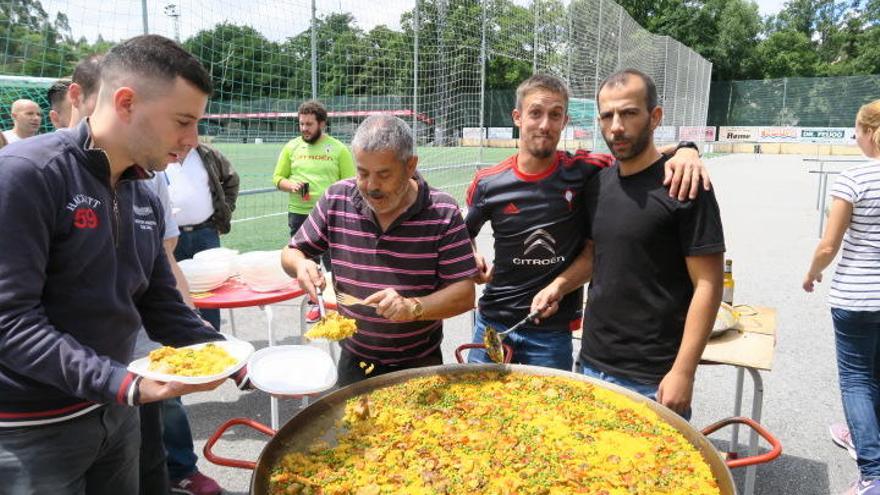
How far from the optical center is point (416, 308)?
244 centimetres

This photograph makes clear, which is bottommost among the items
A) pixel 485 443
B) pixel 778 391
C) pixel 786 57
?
pixel 778 391

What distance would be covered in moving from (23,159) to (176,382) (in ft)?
2.59

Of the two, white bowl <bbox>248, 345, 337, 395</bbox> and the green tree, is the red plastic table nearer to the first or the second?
white bowl <bbox>248, 345, 337, 395</bbox>

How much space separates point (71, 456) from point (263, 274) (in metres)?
2.20

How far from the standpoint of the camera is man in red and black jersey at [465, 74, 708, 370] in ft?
10.1

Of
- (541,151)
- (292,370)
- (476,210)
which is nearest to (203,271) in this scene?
(292,370)

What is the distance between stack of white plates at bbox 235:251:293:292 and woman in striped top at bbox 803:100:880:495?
376 cm

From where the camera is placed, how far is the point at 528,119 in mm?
3115

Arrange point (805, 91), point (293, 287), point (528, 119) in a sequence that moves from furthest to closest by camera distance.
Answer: point (805, 91) < point (293, 287) < point (528, 119)

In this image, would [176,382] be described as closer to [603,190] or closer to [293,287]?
Result: [603,190]

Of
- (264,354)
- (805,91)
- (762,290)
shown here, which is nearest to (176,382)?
(264,354)

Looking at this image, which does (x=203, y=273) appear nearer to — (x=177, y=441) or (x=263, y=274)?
(x=263, y=274)

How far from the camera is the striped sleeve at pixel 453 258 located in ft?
8.82

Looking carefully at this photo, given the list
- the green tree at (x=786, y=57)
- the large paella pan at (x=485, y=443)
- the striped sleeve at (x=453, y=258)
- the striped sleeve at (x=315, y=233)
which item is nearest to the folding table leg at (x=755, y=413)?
the large paella pan at (x=485, y=443)
